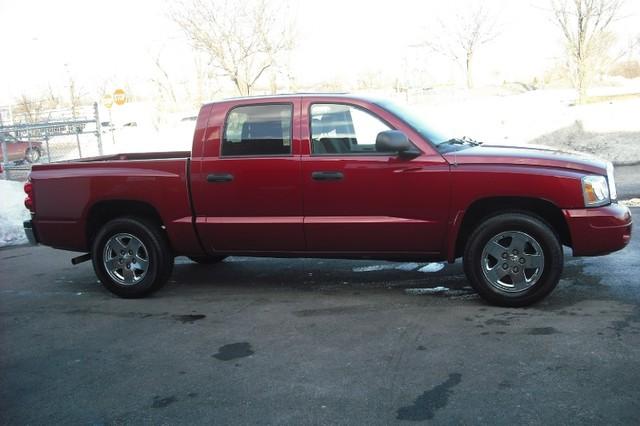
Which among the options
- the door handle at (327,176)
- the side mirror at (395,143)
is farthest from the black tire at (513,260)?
the door handle at (327,176)

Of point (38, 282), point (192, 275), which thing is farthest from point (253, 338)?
point (38, 282)

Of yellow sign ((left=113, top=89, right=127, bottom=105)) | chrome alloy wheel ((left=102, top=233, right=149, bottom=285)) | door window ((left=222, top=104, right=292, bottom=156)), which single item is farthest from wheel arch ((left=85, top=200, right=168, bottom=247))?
yellow sign ((left=113, top=89, right=127, bottom=105))

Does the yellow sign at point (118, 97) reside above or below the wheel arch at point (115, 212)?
above

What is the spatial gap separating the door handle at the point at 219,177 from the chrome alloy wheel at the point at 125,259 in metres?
1.05

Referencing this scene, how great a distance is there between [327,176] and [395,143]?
0.67 metres

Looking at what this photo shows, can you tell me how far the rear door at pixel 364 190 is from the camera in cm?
521

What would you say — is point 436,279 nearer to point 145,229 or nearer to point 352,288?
point 352,288

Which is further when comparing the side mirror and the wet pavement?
the side mirror

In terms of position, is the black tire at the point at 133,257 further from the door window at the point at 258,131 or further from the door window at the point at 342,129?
the door window at the point at 342,129

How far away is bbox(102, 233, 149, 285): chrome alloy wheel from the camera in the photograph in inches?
239

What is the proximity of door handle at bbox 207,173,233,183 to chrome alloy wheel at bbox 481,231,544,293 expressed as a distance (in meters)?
Result: 2.30

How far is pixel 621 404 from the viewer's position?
133 inches

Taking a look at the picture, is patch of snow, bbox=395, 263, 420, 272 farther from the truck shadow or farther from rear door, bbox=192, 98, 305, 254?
rear door, bbox=192, 98, 305, 254

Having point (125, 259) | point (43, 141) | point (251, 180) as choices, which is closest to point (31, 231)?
point (125, 259)
